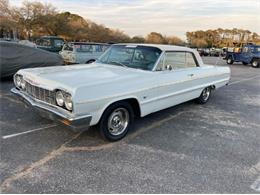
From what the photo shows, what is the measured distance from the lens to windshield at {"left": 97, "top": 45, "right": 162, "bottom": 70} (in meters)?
4.46

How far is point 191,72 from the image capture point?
526cm

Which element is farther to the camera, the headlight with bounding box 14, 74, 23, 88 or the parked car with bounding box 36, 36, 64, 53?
the parked car with bounding box 36, 36, 64, 53

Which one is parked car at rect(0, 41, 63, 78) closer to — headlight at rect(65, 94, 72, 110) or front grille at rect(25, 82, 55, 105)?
front grille at rect(25, 82, 55, 105)

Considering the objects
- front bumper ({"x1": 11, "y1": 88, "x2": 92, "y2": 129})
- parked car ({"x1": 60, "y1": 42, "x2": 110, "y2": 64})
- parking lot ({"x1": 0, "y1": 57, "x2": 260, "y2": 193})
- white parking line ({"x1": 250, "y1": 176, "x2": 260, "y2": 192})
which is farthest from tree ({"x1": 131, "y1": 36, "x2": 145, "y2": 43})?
white parking line ({"x1": 250, "y1": 176, "x2": 260, "y2": 192})

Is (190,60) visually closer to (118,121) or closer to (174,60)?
(174,60)

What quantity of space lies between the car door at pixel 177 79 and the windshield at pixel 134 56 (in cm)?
22

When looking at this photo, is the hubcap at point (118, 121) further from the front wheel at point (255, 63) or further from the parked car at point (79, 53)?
the front wheel at point (255, 63)

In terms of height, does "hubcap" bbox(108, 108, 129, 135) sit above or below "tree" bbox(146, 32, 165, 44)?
below

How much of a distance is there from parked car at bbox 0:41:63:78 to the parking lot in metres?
3.60

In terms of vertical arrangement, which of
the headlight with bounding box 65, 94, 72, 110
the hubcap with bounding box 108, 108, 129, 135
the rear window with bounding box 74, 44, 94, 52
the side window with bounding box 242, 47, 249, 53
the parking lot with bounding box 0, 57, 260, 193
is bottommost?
the parking lot with bounding box 0, 57, 260, 193

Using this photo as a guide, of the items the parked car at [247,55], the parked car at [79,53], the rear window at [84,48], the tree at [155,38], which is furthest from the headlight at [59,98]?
the tree at [155,38]

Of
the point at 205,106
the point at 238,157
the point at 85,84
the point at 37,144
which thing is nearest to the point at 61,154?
the point at 37,144

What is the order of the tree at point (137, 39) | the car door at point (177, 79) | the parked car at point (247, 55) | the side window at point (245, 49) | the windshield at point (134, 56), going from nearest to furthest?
the car door at point (177, 79) → the windshield at point (134, 56) → the parked car at point (247, 55) → the side window at point (245, 49) → the tree at point (137, 39)

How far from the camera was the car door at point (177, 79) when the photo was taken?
14.3 ft
